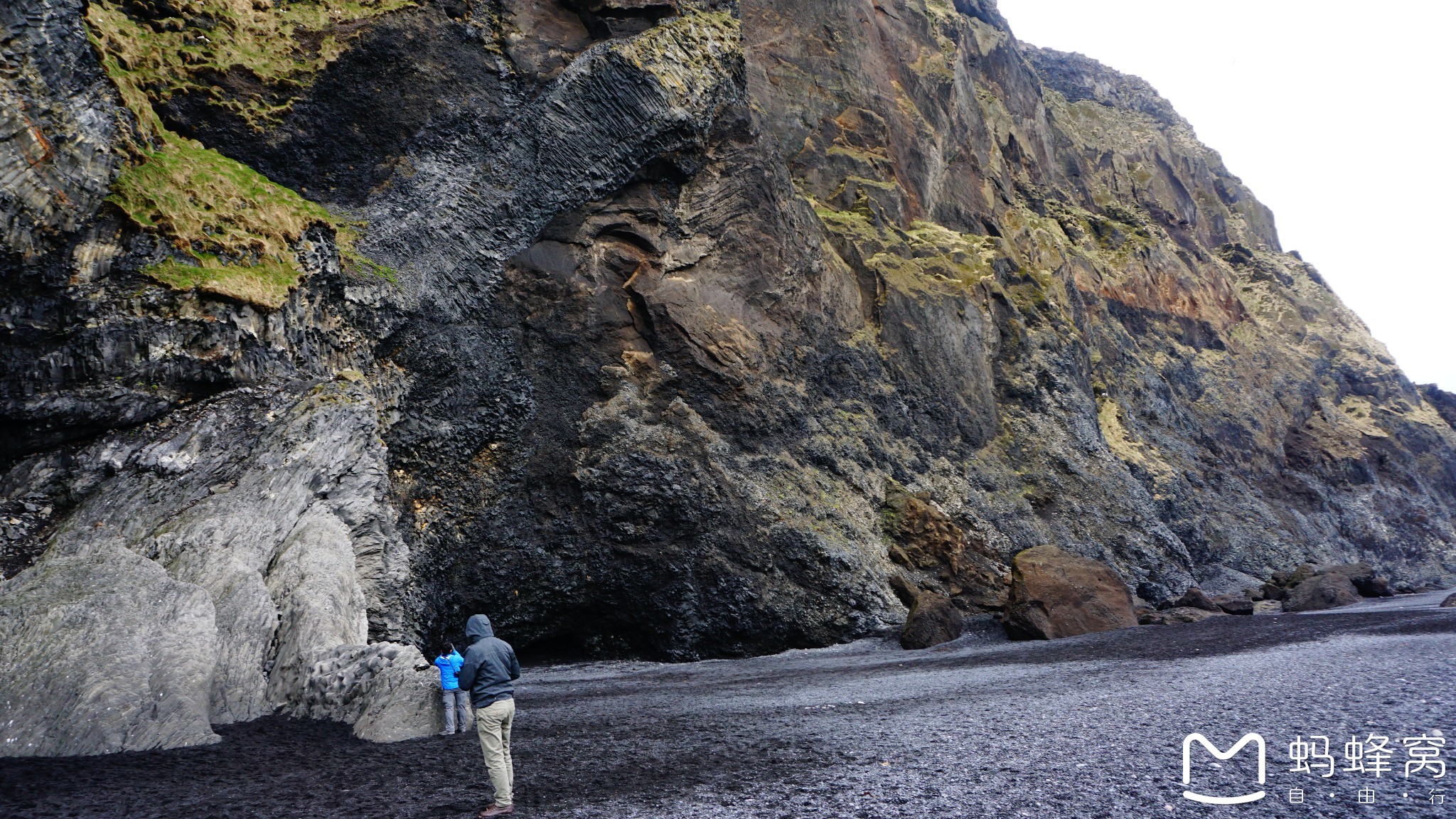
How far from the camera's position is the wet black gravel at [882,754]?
6.74 m

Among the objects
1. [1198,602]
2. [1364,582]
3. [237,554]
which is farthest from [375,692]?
[1364,582]

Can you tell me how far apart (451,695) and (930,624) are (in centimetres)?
1337

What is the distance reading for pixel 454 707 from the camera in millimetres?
11422

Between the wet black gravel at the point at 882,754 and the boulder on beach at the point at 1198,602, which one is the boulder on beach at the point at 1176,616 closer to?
the boulder on beach at the point at 1198,602

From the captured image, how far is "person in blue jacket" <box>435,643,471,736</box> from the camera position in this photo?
1130cm

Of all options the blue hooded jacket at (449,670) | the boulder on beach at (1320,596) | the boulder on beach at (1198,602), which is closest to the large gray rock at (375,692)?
the blue hooded jacket at (449,670)

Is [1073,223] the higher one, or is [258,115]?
[1073,223]

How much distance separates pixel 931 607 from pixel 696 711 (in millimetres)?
10358

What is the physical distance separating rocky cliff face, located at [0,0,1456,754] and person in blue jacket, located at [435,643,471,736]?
535 millimetres

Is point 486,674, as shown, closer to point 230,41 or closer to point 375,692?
point 375,692

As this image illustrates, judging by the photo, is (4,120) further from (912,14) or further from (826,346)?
(912,14)

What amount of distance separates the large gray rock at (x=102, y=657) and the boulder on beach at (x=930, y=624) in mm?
15514

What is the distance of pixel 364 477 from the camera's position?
1759 cm

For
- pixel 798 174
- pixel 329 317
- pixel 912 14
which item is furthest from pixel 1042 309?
pixel 329 317
